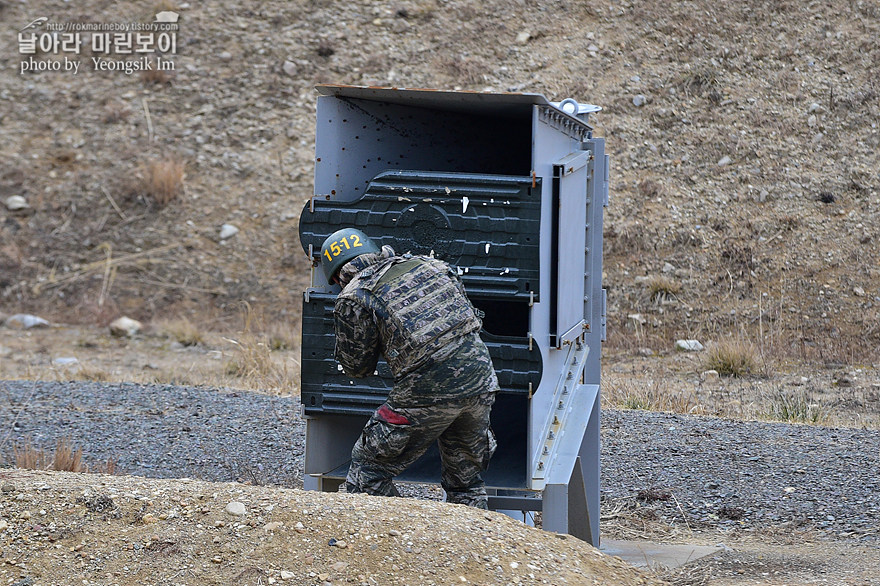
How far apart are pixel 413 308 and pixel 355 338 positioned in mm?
264

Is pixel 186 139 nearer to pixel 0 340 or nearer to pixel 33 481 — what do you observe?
pixel 0 340

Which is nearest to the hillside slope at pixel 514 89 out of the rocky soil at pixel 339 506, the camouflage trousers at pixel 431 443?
the rocky soil at pixel 339 506

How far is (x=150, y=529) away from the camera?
3738 millimetres

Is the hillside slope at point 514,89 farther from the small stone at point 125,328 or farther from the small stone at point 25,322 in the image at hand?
the small stone at point 125,328

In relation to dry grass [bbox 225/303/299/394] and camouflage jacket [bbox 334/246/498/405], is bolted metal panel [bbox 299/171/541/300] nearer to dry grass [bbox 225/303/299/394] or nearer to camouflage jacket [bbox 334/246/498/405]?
camouflage jacket [bbox 334/246/498/405]

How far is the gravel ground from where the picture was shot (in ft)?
19.2

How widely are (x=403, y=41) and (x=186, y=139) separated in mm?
3664

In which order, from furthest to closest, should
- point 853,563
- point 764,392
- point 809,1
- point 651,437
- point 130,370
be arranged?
point 809,1 < point 130,370 < point 764,392 < point 651,437 < point 853,563

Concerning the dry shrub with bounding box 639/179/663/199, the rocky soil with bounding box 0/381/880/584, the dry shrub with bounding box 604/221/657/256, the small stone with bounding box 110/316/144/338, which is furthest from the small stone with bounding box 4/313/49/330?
the dry shrub with bounding box 639/179/663/199

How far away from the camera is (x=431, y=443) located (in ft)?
14.0

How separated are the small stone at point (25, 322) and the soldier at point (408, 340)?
10.7m

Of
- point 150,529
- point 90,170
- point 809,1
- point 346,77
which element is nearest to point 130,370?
point 90,170

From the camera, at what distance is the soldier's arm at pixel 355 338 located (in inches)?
160

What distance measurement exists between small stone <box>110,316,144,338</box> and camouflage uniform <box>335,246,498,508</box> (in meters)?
9.87
